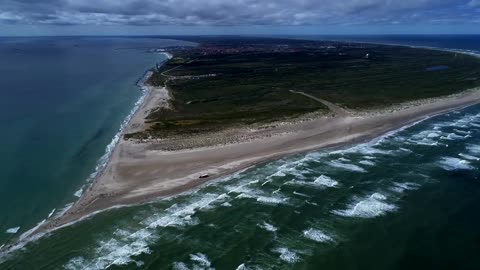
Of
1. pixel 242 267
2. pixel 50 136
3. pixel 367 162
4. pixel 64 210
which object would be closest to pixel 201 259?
pixel 242 267

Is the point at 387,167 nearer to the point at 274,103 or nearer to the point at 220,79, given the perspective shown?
the point at 274,103

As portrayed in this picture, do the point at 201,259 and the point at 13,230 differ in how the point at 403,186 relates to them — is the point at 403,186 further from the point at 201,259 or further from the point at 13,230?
the point at 13,230

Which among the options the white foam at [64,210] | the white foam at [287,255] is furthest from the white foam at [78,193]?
the white foam at [287,255]

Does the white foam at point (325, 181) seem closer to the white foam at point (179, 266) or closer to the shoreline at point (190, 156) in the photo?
the shoreline at point (190, 156)

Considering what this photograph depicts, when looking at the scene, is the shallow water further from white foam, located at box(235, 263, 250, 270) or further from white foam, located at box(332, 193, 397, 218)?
white foam, located at box(235, 263, 250, 270)

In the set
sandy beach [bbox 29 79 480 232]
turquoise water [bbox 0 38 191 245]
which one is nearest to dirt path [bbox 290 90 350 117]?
sandy beach [bbox 29 79 480 232]

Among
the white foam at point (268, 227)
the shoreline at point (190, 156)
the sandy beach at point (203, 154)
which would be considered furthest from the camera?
the sandy beach at point (203, 154)
